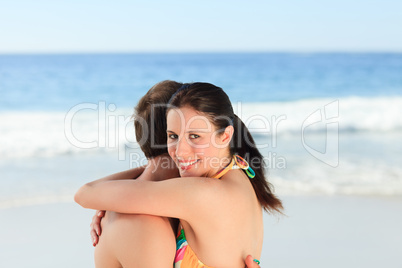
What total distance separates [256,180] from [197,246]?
0.56 metres

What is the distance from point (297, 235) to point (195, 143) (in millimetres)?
2618

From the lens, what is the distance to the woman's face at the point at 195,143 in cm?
215

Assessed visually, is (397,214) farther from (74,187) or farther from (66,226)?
(74,187)

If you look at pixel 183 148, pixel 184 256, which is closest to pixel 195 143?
pixel 183 148

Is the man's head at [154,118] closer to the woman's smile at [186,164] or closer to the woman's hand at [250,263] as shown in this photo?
the woman's smile at [186,164]

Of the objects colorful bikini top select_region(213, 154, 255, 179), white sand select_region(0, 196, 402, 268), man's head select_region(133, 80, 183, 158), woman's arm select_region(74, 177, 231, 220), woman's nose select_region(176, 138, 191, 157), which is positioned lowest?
white sand select_region(0, 196, 402, 268)

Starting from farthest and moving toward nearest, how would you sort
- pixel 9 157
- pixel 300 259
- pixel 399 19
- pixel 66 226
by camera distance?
pixel 399 19 < pixel 9 157 < pixel 66 226 < pixel 300 259

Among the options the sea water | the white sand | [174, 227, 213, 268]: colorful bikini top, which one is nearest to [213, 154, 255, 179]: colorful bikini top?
[174, 227, 213, 268]: colorful bikini top

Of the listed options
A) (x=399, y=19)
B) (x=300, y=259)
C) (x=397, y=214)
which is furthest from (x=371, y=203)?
(x=399, y=19)

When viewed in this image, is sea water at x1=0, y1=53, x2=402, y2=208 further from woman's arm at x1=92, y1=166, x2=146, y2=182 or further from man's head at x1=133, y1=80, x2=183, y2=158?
man's head at x1=133, y1=80, x2=183, y2=158

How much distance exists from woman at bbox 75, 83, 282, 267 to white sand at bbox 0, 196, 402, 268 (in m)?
1.99

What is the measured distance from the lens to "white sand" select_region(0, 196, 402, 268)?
4043 mm

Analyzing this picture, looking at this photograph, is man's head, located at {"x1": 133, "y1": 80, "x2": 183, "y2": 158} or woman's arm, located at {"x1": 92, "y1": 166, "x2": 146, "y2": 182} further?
woman's arm, located at {"x1": 92, "y1": 166, "x2": 146, "y2": 182}

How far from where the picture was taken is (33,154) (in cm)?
812
